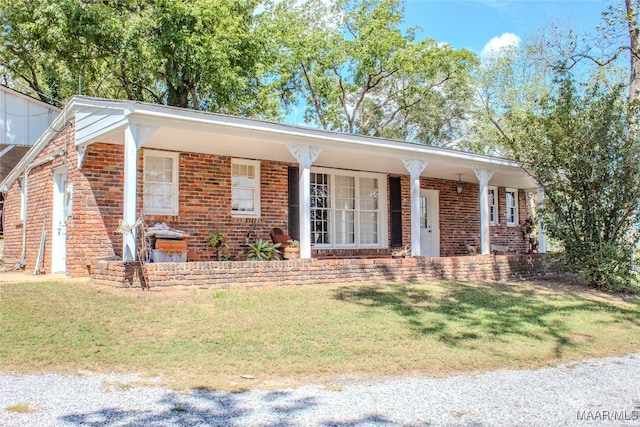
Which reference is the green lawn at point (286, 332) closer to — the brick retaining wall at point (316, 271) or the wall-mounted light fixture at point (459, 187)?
the brick retaining wall at point (316, 271)

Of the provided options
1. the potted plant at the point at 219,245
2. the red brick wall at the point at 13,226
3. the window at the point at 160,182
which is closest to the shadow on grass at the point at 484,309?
the potted plant at the point at 219,245

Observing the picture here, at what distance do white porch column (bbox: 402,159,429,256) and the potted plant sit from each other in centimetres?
412

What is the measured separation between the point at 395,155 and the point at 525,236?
833 cm

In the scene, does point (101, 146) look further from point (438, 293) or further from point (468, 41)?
point (468, 41)

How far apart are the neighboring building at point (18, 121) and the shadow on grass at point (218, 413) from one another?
14293 millimetres

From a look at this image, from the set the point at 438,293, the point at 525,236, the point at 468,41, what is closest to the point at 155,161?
the point at 438,293

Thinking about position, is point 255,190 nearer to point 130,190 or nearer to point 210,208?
point 210,208

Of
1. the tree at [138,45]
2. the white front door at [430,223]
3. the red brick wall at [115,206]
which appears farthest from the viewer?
the tree at [138,45]

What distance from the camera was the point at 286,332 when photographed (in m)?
6.47

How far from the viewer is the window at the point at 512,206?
1798 centimetres

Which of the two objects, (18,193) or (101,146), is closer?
(101,146)

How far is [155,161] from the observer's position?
10859mm

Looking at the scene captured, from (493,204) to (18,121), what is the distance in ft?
49.5

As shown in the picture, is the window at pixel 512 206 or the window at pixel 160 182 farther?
the window at pixel 512 206
